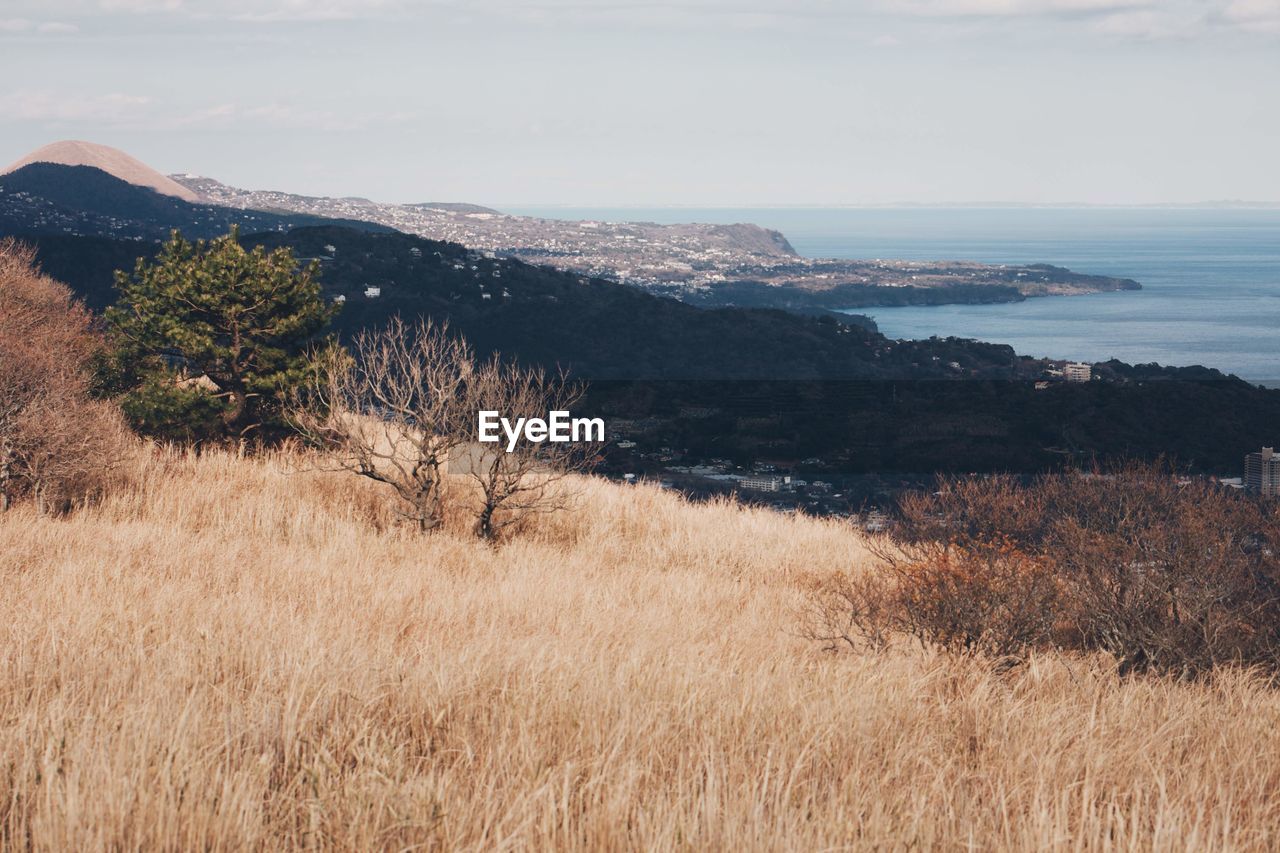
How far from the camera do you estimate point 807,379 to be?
72.2 metres

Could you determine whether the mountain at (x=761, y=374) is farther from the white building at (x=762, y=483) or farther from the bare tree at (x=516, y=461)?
the bare tree at (x=516, y=461)

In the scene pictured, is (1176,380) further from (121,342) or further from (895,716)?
(895,716)

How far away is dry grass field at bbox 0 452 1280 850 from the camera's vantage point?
3.39m

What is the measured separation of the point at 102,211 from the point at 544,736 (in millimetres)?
174774

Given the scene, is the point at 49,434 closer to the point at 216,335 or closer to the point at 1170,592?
the point at 216,335

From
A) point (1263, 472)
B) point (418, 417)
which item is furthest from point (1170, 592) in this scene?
point (1263, 472)

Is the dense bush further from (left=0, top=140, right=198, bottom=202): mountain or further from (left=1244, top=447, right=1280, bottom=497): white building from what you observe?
(left=0, top=140, right=198, bottom=202): mountain

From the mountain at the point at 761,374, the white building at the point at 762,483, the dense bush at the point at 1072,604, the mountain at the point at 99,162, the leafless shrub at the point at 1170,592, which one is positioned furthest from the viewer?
the mountain at the point at 99,162

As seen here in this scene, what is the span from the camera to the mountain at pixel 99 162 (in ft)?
588

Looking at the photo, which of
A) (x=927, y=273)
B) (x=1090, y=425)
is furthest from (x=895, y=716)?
(x=927, y=273)

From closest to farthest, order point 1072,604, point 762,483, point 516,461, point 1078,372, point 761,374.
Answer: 1. point 1072,604
2. point 516,461
3. point 762,483
4. point 1078,372
5. point 761,374

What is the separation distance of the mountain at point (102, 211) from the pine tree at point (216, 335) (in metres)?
97.2

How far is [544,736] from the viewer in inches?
169

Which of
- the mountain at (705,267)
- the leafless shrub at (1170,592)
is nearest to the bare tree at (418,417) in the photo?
the leafless shrub at (1170,592)
